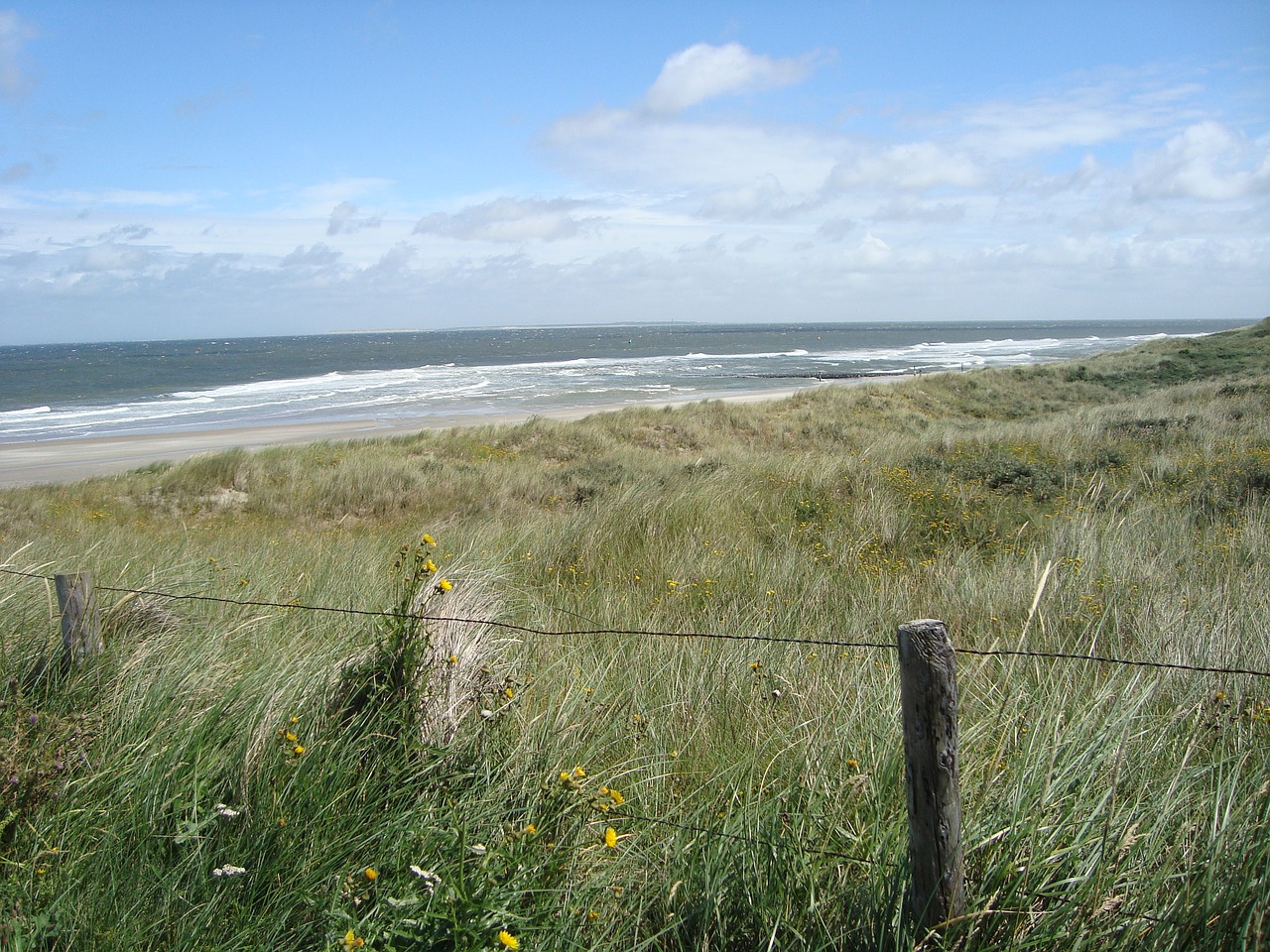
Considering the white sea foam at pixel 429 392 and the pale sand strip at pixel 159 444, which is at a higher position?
the white sea foam at pixel 429 392

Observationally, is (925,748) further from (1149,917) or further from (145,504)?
(145,504)

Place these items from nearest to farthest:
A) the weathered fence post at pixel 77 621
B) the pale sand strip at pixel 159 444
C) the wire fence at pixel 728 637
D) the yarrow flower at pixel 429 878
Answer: the yarrow flower at pixel 429 878 < the wire fence at pixel 728 637 < the weathered fence post at pixel 77 621 < the pale sand strip at pixel 159 444

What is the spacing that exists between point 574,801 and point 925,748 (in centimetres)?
123

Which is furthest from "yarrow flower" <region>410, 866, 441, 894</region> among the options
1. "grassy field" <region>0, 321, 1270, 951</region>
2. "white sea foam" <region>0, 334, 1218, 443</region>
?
"white sea foam" <region>0, 334, 1218, 443</region>

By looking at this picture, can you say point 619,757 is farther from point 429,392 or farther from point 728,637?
point 429,392

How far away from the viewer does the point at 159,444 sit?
2994 centimetres

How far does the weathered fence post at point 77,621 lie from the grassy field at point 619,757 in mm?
113

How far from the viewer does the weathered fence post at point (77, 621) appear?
3.57 meters

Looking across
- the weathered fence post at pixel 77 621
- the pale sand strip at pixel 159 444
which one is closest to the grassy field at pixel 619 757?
the weathered fence post at pixel 77 621

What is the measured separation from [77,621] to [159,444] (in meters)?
30.1

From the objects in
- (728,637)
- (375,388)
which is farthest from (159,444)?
(728,637)

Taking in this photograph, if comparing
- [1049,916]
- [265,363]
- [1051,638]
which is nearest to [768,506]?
[1051,638]

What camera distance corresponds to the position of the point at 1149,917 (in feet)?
7.11

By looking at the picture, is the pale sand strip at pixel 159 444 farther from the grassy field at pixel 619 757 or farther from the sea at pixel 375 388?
the grassy field at pixel 619 757
